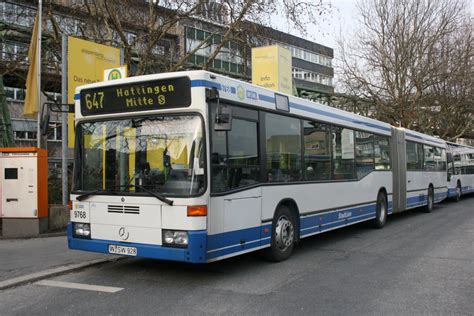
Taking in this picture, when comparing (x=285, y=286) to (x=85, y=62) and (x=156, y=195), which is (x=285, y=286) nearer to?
(x=156, y=195)

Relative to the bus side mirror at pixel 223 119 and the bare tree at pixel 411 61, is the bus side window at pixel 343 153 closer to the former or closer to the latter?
the bus side mirror at pixel 223 119

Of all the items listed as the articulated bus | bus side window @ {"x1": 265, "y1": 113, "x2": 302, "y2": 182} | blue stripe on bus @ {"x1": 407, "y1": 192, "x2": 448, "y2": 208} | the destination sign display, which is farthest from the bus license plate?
blue stripe on bus @ {"x1": 407, "y1": 192, "x2": 448, "y2": 208}

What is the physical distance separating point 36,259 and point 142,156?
305 cm

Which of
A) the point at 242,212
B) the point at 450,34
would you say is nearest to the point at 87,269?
the point at 242,212

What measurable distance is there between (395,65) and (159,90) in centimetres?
2683

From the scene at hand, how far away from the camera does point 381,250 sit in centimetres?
938

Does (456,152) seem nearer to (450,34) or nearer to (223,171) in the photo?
(450,34)

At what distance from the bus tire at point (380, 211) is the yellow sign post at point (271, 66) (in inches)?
190

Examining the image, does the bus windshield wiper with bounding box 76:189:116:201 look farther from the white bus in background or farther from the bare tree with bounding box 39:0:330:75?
the white bus in background

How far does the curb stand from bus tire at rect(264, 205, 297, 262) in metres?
2.68

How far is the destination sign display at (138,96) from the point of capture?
6.49 m

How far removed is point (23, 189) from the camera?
35.1 feet

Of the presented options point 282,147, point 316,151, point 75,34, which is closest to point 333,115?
point 316,151

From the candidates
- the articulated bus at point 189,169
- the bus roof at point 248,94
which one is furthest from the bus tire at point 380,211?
the articulated bus at point 189,169
